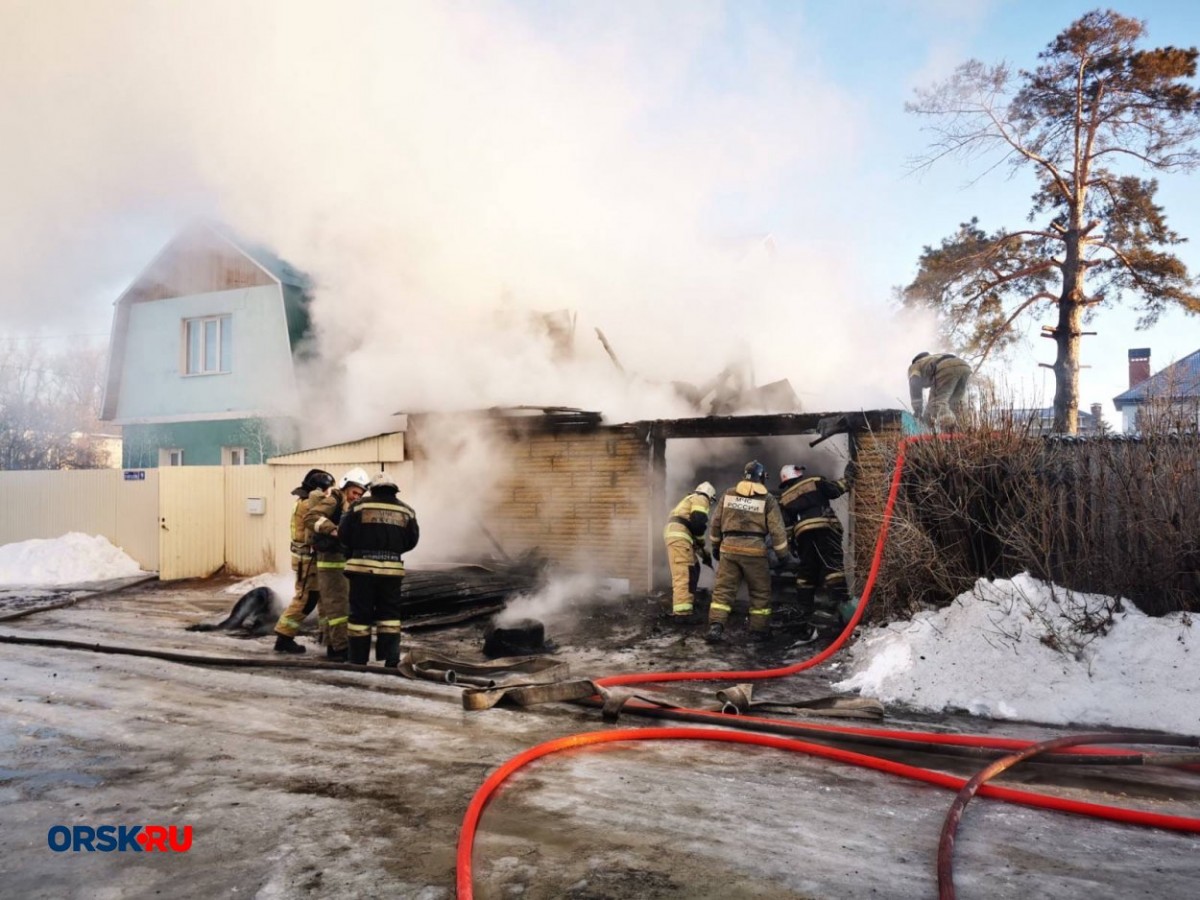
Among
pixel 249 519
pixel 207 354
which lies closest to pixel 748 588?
pixel 249 519

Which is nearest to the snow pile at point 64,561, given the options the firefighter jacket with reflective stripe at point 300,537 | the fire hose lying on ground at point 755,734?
the firefighter jacket with reflective stripe at point 300,537

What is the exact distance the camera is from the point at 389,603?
6.98m

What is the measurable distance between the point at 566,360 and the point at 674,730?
9.19 metres

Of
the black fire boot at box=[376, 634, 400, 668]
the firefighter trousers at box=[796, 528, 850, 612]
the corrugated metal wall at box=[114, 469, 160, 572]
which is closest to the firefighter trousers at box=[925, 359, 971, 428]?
the firefighter trousers at box=[796, 528, 850, 612]

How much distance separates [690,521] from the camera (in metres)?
8.66

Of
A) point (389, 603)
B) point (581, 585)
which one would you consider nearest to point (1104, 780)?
point (389, 603)

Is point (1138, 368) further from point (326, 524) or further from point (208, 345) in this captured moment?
point (326, 524)

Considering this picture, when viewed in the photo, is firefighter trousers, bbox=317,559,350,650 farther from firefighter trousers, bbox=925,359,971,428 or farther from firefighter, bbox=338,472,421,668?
firefighter trousers, bbox=925,359,971,428

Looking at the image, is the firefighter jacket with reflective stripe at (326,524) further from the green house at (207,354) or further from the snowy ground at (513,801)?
the green house at (207,354)

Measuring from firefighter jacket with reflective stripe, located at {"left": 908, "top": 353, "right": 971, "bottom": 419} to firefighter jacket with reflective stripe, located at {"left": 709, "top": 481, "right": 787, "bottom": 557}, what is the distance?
2274 mm

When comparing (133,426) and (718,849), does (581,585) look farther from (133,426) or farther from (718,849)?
(133,426)

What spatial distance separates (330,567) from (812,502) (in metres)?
4.87

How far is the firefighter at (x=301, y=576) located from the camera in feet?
25.0

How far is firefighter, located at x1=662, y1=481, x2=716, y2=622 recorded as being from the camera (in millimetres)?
8539
